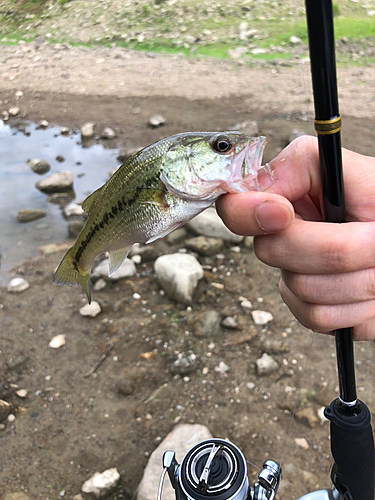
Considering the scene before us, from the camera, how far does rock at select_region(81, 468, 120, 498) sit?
7.27 ft

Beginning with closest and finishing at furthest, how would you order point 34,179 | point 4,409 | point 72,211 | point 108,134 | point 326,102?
point 326,102, point 4,409, point 72,211, point 34,179, point 108,134

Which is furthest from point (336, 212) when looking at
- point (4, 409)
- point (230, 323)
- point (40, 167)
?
point (40, 167)

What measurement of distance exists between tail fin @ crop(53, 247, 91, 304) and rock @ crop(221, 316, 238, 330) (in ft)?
6.35

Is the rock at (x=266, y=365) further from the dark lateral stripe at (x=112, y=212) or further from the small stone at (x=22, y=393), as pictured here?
the dark lateral stripe at (x=112, y=212)

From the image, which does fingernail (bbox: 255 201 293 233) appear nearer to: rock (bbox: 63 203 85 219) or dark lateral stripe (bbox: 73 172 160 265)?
dark lateral stripe (bbox: 73 172 160 265)

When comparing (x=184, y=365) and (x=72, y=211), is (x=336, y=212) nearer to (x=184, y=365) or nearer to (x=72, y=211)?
(x=184, y=365)

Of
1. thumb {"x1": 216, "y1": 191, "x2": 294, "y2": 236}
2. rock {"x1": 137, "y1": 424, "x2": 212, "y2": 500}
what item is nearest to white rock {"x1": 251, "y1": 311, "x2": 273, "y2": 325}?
rock {"x1": 137, "y1": 424, "x2": 212, "y2": 500}

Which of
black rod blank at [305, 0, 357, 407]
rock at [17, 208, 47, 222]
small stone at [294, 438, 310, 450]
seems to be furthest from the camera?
rock at [17, 208, 47, 222]

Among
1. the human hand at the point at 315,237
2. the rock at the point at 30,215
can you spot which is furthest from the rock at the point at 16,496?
the rock at the point at 30,215

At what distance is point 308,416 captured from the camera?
246cm

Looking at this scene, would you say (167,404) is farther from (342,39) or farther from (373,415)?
(342,39)

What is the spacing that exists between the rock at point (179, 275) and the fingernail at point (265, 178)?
2185 mm

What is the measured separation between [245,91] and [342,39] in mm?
2629

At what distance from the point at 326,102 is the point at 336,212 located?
304 millimetres
